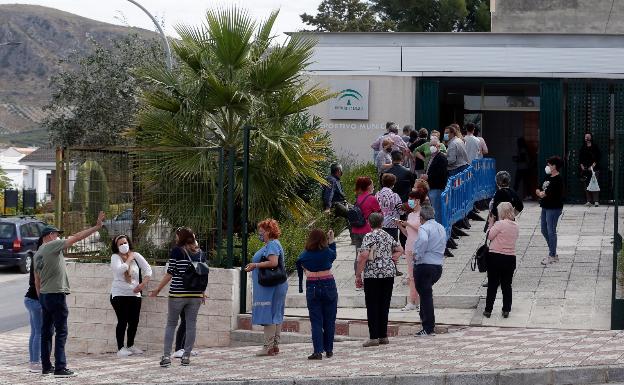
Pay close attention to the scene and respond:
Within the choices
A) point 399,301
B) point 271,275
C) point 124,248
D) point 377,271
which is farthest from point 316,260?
point 124,248

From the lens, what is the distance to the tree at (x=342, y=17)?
71188 millimetres

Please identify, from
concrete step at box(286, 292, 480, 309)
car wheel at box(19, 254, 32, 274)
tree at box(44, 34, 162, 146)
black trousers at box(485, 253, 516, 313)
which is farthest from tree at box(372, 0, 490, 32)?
black trousers at box(485, 253, 516, 313)

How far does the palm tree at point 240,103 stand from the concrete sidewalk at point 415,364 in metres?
3.21

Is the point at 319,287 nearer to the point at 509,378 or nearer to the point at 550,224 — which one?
the point at 509,378

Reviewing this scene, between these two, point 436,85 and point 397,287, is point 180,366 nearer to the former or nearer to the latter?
point 397,287

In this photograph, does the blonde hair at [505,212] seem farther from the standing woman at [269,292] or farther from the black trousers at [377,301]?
the standing woman at [269,292]

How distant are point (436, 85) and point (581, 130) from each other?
4.00 meters

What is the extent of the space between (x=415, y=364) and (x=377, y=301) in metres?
1.49

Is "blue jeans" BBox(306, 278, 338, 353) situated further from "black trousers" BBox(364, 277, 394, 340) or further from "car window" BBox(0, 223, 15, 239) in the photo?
"car window" BBox(0, 223, 15, 239)

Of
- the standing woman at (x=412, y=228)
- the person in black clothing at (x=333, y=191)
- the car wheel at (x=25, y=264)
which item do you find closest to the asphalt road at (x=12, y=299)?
the car wheel at (x=25, y=264)

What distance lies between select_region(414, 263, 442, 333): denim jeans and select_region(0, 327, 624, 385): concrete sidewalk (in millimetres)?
260

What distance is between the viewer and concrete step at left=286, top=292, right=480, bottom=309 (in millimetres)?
16281

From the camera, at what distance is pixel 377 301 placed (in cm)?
1408

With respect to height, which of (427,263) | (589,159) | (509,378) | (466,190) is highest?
(589,159)
